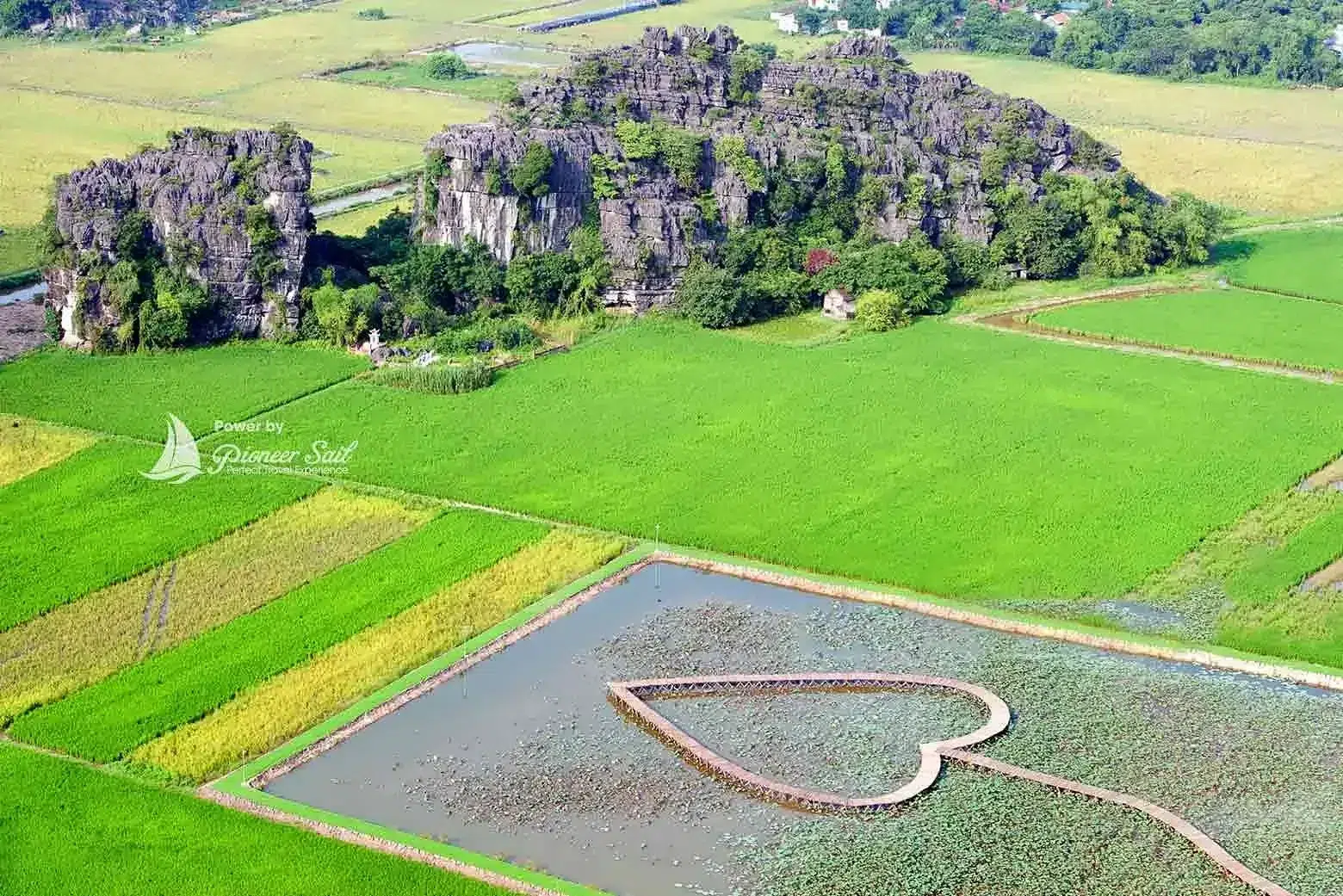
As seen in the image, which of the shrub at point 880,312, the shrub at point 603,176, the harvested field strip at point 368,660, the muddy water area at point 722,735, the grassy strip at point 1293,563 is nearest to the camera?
the muddy water area at point 722,735

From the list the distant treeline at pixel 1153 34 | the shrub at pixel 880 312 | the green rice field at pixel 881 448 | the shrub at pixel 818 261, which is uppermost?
the distant treeline at pixel 1153 34

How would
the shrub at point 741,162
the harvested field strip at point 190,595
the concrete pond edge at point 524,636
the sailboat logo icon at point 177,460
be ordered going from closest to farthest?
the concrete pond edge at point 524,636
the harvested field strip at point 190,595
the sailboat logo icon at point 177,460
the shrub at point 741,162

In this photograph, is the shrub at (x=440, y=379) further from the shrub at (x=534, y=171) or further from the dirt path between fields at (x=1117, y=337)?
the dirt path between fields at (x=1117, y=337)

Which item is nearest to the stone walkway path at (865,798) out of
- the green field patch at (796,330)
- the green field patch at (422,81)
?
the green field patch at (796,330)

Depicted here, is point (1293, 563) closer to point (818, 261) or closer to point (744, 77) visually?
point (818, 261)

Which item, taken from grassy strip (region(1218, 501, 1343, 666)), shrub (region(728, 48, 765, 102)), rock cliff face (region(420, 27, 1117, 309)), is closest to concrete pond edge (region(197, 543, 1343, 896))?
grassy strip (region(1218, 501, 1343, 666))

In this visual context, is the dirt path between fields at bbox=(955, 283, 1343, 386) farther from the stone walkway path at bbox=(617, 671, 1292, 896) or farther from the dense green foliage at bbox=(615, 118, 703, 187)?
the stone walkway path at bbox=(617, 671, 1292, 896)
